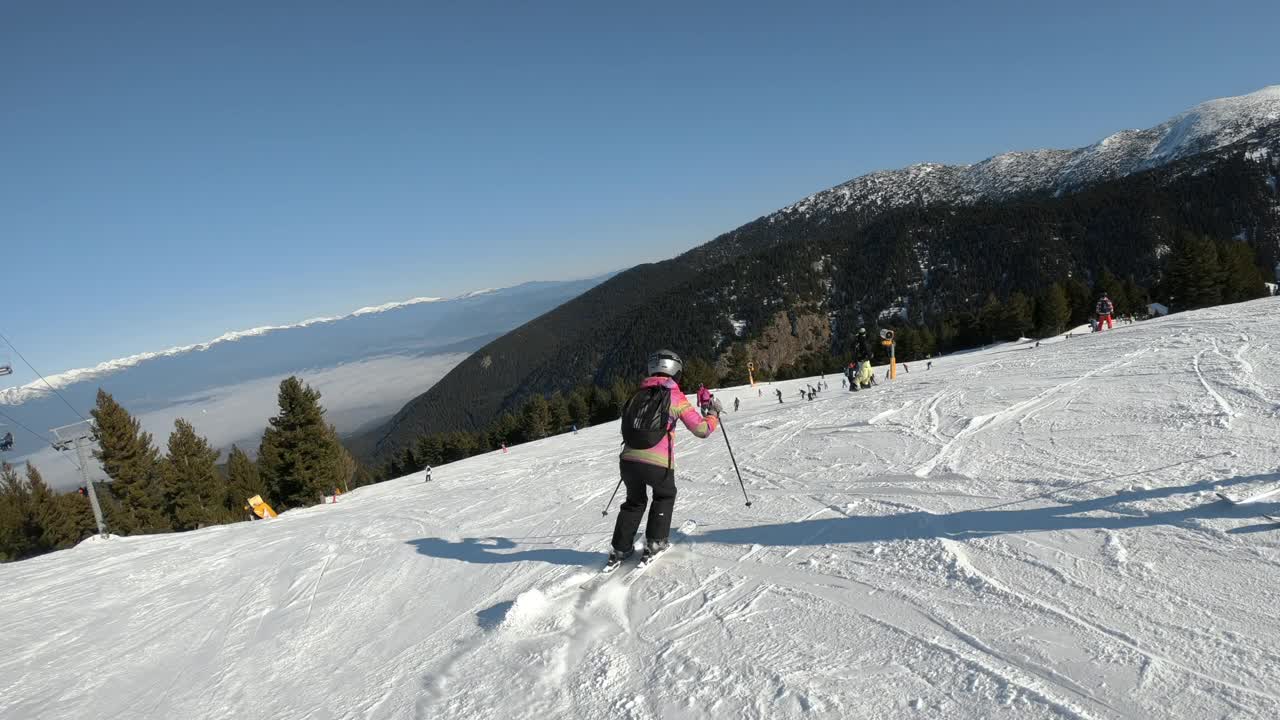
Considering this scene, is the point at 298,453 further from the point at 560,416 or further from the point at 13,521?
the point at 560,416

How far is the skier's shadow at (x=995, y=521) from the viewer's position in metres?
4.62

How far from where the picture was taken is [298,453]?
109 feet

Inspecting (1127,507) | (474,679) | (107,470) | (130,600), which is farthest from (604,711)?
(107,470)

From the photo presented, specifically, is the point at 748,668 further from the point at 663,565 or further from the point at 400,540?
the point at 400,540

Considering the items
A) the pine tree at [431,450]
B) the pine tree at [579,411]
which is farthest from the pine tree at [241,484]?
the pine tree at [579,411]

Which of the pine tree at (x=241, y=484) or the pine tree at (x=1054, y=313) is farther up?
the pine tree at (x=241, y=484)

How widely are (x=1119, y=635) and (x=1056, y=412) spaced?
7157mm

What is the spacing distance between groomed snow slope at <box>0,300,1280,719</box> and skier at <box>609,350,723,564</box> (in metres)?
0.40

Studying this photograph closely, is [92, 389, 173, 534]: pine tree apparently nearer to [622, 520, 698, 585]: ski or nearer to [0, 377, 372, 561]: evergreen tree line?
[0, 377, 372, 561]: evergreen tree line

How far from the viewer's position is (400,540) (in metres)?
9.36

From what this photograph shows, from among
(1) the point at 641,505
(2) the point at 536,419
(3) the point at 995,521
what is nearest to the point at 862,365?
(3) the point at 995,521

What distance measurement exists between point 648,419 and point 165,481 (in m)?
44.2

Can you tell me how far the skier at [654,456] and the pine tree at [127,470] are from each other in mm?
40297

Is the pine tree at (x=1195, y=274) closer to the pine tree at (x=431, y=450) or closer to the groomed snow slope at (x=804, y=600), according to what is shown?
the groomed snow slope at (x=804, y=600)
